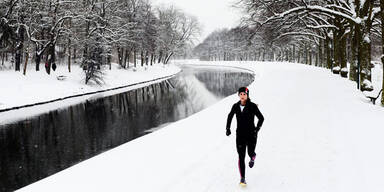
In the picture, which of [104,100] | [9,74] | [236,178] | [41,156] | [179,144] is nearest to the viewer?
[236,178]

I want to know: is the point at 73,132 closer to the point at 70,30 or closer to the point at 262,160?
the point at 262,160

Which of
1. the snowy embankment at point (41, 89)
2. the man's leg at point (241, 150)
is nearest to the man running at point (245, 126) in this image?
the man's leg at point (241, 150)

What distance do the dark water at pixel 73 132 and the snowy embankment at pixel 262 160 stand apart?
5.95 ft

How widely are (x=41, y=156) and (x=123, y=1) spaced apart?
3747 cm

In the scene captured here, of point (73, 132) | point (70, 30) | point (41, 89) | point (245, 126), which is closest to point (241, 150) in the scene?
point (245, 126)

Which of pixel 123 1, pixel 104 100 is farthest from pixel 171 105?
pixel 123 1

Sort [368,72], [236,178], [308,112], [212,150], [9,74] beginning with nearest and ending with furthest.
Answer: [236,178] < [212,150] < [308,112] < [368,72] < [9,74]

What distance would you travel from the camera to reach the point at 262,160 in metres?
6.84

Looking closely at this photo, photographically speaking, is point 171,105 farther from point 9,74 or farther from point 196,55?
point 196,55

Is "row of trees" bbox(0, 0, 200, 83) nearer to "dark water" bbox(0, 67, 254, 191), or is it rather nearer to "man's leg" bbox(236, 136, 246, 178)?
"dark water" bbox(0, 67, 254, 191)

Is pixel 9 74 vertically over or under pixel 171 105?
over

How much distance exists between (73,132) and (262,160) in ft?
31.6

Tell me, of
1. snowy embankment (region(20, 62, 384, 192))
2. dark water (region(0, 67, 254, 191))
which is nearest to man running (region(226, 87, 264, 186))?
snowy embankment (region(20, 62, 384, 192))

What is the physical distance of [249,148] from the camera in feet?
17.9
